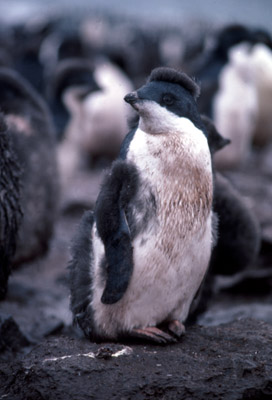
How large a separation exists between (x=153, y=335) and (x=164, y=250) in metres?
0.36

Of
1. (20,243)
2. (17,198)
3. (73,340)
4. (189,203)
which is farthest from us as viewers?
(20,243)

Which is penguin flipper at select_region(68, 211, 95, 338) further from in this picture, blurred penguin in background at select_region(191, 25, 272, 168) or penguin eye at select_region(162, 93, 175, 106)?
blurred penguin in background at select_region(191, 25, 272, 168)

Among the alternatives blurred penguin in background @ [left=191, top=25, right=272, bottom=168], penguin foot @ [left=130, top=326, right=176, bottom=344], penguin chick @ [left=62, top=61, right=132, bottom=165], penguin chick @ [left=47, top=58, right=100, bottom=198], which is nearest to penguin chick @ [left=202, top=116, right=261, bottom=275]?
penguin foot @ [left=130, top=326, right=176, bottom=344]

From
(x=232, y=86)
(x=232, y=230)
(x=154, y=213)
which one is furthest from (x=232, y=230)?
(x=232, y=86)

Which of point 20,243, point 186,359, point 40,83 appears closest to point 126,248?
point 186,359

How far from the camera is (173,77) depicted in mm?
2877

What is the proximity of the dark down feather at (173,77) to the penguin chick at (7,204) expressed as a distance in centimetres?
104

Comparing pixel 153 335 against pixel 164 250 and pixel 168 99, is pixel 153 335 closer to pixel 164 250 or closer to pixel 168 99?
pixel 164 250

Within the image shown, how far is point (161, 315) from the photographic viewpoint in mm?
2963

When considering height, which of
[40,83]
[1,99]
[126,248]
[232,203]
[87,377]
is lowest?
A: [87,377]

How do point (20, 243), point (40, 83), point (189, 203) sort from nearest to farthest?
1. point (189, 203)
2. point (20, 243)
3. point (40, 83)

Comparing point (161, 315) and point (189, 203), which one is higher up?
point (189, 203)

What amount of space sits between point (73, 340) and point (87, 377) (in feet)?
1.48

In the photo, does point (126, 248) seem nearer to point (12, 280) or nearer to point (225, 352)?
point (225, 352)
